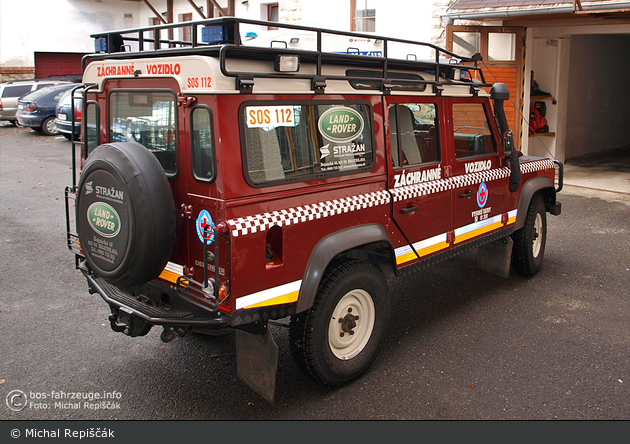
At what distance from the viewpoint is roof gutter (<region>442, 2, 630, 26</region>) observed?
8.79 m

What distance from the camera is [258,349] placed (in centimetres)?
360

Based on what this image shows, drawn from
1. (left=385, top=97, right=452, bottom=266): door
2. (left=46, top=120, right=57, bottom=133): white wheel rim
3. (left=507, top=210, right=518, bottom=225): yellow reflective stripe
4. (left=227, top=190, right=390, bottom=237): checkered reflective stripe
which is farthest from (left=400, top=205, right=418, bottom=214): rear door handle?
(left=46, top=120, right=57, bottom=133): white wheel rim

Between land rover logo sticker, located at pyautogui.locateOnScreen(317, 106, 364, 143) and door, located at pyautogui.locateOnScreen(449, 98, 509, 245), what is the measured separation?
47.7 inches

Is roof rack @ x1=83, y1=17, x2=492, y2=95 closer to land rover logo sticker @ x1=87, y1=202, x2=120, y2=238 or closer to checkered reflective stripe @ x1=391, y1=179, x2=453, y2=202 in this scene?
checkered reflective stripe @ x1=391, y1=179, x2=453, y2=202

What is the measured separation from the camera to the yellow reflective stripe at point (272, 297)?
3.34m

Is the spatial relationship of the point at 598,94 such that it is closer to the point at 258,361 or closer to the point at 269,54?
the point at 269,54

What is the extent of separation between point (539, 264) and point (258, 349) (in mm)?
3929

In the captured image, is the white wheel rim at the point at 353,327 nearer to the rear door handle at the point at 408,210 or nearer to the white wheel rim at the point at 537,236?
the rear door handle at the point at 408,210

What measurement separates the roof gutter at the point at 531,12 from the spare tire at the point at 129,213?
328 inches

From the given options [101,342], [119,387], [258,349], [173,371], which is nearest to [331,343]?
[258,349]

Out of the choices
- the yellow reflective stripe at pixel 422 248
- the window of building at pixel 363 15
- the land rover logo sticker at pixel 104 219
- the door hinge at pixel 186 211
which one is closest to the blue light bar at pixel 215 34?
the door hinge at pixel 186 211

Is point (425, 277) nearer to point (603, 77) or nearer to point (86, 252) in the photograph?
point (86, 252)

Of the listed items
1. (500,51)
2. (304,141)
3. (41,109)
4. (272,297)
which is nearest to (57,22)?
(41,109)

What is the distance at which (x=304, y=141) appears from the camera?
3.69 meters
